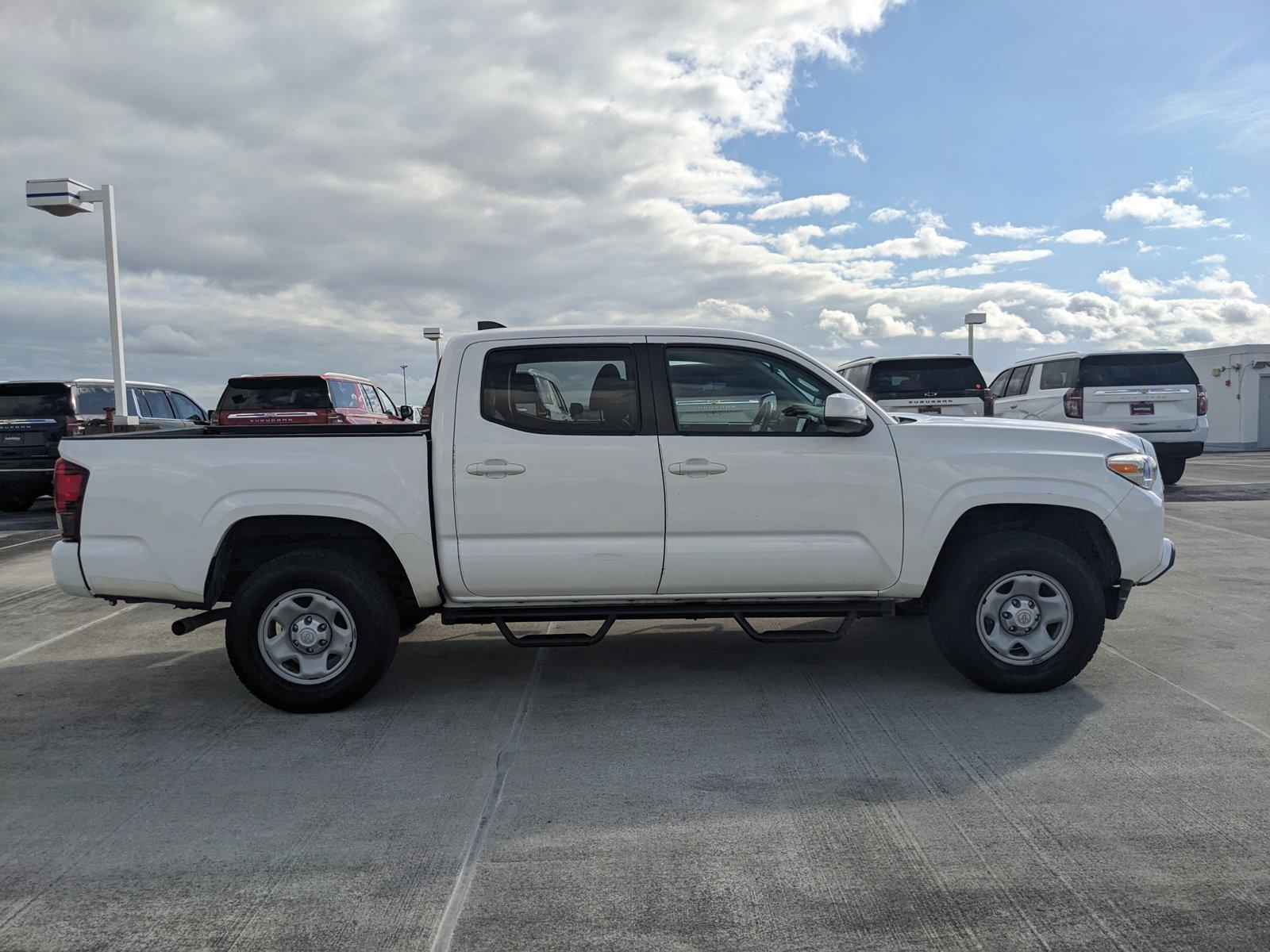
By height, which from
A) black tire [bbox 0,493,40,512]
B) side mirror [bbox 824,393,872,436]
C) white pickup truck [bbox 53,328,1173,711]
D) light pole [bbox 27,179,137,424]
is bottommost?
black tire [bbox 0,493,40,512]

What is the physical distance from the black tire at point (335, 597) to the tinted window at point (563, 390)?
107cm

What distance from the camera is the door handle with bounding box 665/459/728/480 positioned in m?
4.98

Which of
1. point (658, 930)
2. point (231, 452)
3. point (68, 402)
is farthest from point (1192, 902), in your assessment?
point (68, 402)

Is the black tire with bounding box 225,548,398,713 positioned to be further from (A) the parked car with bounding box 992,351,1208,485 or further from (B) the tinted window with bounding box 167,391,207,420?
(B) the tinted window with bounding box 167,391,207,420

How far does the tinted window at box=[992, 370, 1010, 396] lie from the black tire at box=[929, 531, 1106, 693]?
13893mm

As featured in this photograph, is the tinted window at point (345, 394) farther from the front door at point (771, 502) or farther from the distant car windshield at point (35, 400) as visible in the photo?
the front door at point (771, 502)

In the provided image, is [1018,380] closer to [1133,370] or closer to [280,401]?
[1133,370]

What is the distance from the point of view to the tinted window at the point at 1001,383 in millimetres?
18172

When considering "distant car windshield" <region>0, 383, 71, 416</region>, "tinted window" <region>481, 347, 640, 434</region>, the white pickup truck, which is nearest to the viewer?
the white pickup truck

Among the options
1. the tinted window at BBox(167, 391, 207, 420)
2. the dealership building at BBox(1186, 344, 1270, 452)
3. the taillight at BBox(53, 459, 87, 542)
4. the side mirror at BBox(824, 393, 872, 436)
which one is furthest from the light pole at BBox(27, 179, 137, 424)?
the dealership building at BBox(1186, 344, 1270, 452)

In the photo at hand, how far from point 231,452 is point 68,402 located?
481 inches

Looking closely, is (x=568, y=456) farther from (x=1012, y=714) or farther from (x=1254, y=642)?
(x=1254, y=642)

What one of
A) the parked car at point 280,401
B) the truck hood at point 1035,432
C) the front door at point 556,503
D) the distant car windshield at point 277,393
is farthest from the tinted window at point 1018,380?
the front door at point 556,503

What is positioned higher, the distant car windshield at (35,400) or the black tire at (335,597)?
the distant car windshield at (35,400)
